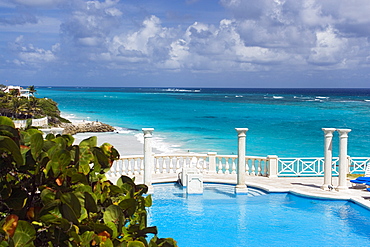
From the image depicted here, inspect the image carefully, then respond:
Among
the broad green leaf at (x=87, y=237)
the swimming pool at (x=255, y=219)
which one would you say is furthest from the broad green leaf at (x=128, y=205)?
the swimming pool at (x=255, y=219)

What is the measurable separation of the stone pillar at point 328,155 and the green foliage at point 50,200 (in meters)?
12.2

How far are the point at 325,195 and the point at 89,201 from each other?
12.6 metres

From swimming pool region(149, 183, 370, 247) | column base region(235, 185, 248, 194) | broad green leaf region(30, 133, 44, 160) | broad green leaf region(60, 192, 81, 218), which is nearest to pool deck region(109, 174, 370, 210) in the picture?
swimming pool region(149, 183, 370, 247)

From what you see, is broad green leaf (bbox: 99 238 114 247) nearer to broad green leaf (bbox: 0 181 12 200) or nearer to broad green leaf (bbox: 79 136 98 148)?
broad green leaf (bbox: 0 181 12 200)

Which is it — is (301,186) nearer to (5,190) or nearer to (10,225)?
(5,190)

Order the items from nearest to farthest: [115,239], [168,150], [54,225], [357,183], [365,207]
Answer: [54,225]
[115,239]
[365,207]
[357,183]
[168,150]

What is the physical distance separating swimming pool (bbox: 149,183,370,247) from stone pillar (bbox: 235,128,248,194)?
337 mm

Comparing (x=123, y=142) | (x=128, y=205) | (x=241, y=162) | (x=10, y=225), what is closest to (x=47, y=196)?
(x=10, y=225)

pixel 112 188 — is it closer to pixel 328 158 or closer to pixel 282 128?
pixel 328 158

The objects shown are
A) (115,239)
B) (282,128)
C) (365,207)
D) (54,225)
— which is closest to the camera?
(54,225)

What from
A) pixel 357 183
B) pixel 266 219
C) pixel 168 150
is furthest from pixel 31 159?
pixel 168 150

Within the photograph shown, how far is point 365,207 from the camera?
12703 mm

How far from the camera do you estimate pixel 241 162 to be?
1435 centimetres

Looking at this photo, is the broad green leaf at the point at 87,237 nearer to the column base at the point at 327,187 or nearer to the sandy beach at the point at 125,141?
the column base at the point at 327,187
